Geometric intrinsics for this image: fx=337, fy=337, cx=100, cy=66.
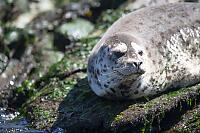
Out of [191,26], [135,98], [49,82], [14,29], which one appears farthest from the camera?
[14,29]

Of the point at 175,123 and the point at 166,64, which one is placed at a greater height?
the point at 166,64

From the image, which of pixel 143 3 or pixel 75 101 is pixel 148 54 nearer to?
pixel 75 101

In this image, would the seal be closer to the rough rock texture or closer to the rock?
the rough rock texture

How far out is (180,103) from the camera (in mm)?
4320

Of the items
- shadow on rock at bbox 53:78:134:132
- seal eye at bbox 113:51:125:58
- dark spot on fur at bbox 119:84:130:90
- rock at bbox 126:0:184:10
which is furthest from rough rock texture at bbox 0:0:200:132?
seal eye at bbox 113:51:125:58

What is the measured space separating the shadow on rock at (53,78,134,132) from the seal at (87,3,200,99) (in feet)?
0.54

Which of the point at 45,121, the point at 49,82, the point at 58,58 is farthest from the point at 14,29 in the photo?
the point at 45,121

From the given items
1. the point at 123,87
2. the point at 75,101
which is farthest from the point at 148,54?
the point at 75,101

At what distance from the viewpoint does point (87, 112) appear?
15.0ft

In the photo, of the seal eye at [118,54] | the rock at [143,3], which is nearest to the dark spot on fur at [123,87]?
the seal eye at [118,54]

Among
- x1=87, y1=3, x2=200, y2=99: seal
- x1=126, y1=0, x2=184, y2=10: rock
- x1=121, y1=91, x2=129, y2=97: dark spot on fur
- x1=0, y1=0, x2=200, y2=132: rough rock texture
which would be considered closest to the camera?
x1=87, y1=3, x2=200, y2=99: seal

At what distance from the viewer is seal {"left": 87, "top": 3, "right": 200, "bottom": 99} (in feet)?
13.4

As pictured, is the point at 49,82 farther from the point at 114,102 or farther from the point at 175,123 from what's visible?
the point at 175,123

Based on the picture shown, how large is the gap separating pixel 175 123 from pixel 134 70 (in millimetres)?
917
